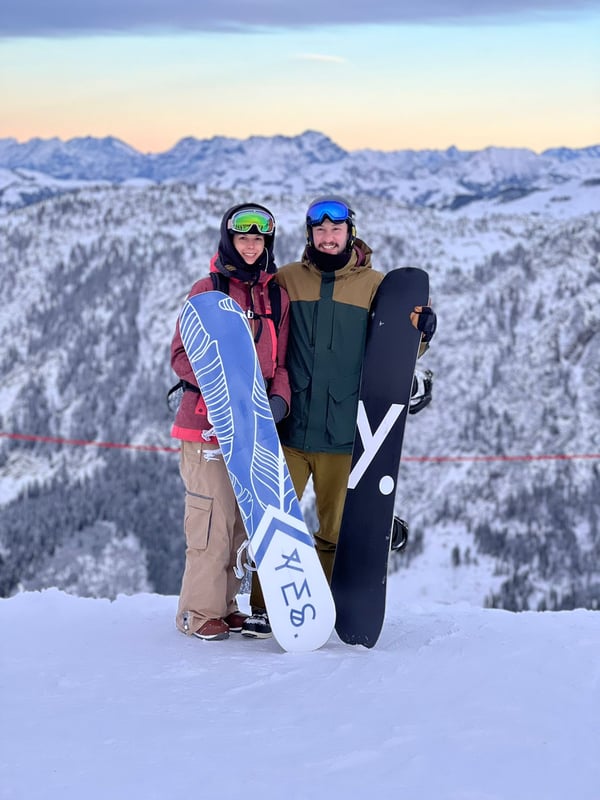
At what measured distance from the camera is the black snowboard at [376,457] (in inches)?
144

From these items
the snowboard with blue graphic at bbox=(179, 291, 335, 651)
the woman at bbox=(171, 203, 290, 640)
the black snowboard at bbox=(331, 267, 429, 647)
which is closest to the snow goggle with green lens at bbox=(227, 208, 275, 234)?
the woman at bbox=(171, 203, 290, 640)

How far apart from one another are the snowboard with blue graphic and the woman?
8 cm

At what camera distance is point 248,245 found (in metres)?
3.51

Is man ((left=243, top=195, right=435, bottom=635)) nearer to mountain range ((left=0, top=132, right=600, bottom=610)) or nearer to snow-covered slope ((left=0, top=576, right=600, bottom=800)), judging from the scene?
snow-covered slope ((left=0, top=576, right=600, bottom=800))

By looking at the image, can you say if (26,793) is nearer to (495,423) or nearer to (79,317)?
(495,423)

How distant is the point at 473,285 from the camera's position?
2810 inches

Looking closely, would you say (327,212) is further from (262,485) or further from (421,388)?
(262,485)

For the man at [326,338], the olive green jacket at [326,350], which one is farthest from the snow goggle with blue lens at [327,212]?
the olive green jacket at [326,350]

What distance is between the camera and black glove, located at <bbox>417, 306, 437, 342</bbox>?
3715mm

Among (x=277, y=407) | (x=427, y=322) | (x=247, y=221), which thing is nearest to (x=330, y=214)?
(x=247, y=221)

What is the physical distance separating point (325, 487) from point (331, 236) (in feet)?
3.61

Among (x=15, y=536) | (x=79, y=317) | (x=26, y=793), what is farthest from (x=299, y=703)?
(x=79, y=317)

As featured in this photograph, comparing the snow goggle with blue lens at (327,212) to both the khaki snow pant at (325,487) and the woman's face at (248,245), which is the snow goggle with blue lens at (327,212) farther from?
the khaki snow pant at (325,487)

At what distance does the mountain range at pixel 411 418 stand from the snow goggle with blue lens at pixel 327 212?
11.9 meters
